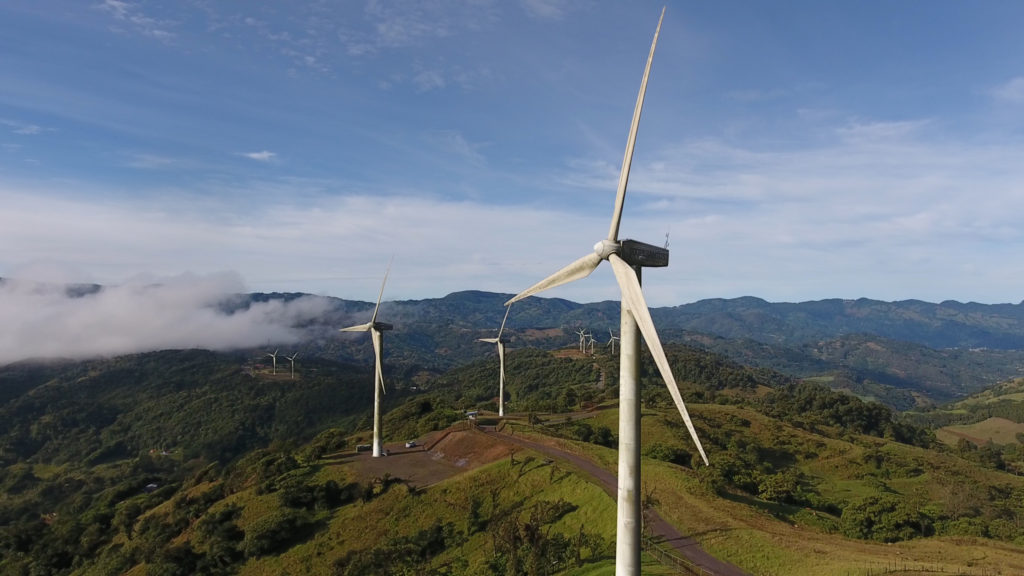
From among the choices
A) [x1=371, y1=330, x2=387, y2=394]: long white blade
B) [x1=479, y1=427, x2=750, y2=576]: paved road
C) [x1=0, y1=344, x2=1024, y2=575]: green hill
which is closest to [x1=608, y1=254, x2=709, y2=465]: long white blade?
[x1=479, y1=427, x2=750, y2=576]: paved road

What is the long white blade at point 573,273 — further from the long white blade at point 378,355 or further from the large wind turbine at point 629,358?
the long white blade at point 378,355

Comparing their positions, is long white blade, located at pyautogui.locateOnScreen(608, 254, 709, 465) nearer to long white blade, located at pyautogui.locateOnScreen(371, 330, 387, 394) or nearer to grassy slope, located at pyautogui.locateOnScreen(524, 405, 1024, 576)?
grassy slope, located at pyautogui.locateOnScreen(524, 405, 1024, 576)

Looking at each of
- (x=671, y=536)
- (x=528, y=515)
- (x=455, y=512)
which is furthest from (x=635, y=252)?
(x=455, y=512)

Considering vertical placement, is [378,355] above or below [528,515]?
above

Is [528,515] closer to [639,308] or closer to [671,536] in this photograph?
[671,536]

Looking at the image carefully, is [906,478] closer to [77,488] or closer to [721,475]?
[721,475]

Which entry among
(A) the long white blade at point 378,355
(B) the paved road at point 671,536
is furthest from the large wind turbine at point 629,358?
(A) the long white blade at point 378,355
